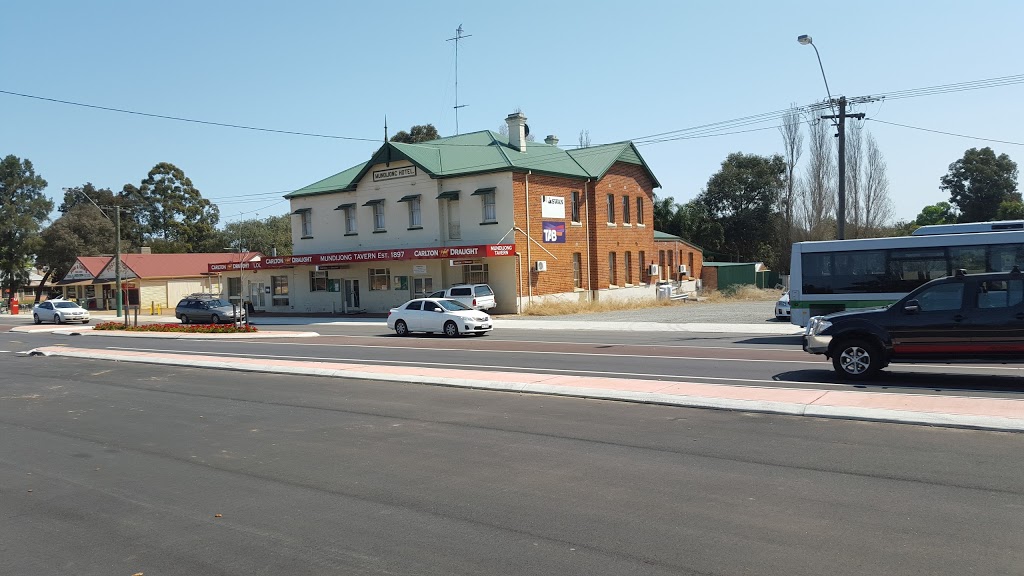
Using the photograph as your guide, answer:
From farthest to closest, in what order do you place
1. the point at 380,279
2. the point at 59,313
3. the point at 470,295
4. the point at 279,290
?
the point at 279,290 → the point at 59,313 → the point at 380,279 → the point at 470,295

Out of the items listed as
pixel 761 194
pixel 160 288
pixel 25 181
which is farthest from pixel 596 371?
pixel 25 181

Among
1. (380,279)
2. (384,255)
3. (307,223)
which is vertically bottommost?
(380,279)

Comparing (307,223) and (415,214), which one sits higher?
(307,223)

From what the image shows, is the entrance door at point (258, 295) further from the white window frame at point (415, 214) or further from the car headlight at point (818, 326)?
the car headlight at point (818, 326)

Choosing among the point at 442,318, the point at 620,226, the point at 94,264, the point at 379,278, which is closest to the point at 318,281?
the point at 379,278

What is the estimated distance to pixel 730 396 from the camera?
11.8m

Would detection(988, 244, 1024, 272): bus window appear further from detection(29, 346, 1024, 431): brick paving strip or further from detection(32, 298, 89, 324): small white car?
detection(32, 298, 89, 324): small white car

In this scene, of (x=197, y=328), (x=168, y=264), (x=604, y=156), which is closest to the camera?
(x=197, y=328)

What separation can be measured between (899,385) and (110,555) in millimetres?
11528

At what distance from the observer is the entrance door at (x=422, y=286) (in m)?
42.7

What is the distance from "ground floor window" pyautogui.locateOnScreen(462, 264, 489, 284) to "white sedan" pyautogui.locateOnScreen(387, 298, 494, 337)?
12549mm

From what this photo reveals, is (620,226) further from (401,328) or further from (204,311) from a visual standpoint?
(204,311)

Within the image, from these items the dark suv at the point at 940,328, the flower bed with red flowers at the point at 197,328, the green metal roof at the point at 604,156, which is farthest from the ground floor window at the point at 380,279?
the dark suv at the point at 940,328

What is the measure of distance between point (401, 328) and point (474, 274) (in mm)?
13031
